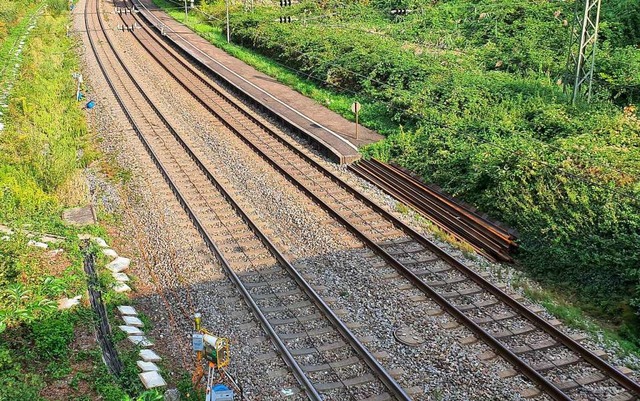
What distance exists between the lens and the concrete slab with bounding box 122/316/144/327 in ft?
35.6

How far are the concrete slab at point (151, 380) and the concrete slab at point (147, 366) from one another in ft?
0.36

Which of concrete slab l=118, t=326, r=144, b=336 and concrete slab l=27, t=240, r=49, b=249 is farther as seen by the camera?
concrete slab l=27, t=240, r=49, b=249

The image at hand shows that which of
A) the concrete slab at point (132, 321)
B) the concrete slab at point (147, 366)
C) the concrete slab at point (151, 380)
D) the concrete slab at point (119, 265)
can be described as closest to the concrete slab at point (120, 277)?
the concrete slab at point (119, 265)

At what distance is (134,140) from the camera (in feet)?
70.3

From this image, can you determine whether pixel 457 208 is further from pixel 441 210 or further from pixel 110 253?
pixel 110 253

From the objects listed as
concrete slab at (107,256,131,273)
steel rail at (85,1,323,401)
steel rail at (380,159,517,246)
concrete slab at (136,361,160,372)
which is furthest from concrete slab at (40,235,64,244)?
steel rail at (380,159,517,246)

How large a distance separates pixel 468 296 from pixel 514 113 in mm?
9409

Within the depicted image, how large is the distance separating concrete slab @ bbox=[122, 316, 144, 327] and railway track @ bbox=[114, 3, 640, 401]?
519 cm

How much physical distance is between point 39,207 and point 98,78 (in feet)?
59.4

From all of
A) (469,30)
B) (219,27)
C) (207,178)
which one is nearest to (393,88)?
(207,178)

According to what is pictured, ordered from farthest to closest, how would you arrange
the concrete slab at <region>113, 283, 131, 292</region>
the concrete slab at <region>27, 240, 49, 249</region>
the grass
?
the grass < the concrete slab at <region>27, 240, 49, 249</region> < the concrete slab at <region>113, 283, 131, 292</region>

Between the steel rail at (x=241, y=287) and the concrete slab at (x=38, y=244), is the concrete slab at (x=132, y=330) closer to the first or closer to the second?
the steel rail at (x=241, y=287)

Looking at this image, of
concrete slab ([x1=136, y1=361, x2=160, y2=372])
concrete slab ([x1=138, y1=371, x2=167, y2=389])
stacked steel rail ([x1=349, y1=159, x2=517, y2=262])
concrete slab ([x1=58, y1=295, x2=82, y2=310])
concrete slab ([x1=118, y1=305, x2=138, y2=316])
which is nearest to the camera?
concrete slab ([x1=138, y1=371, x2=167, y2=389])

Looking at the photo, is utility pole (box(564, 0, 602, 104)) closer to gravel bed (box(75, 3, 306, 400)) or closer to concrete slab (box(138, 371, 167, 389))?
gravel bed (box(75, 3, 306, 400))
